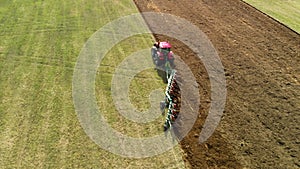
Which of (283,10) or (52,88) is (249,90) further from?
(283,10)

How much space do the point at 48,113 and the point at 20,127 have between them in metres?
1.91

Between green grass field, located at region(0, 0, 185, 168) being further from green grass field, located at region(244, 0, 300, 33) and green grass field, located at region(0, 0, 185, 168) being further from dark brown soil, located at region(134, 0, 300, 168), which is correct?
green grass field, located at region(244, 0, 300, 33)

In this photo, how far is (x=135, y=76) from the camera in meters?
23.7

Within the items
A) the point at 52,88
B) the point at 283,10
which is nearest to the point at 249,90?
the point at 52,88

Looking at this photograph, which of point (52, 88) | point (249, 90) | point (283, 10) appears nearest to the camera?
point (249, 90)

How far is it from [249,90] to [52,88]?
562 inches

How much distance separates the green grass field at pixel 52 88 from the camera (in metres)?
17.0

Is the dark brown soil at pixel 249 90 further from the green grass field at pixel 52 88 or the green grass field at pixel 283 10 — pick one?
the green grass field at pixel 52 88

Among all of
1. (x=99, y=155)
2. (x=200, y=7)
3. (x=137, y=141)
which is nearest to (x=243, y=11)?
(x=200, y=7)

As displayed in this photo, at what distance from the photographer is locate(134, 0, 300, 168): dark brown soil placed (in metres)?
17.2

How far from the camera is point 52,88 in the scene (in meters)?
22.3

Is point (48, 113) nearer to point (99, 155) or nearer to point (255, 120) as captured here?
point (99, 155)

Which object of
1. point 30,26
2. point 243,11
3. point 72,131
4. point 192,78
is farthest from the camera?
point 243,11

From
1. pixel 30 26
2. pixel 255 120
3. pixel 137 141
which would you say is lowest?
pixel 30 26
